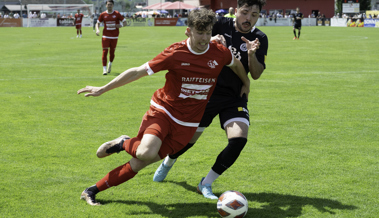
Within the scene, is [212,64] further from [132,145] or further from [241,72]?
[132,145]

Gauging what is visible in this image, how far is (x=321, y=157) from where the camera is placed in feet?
20.7

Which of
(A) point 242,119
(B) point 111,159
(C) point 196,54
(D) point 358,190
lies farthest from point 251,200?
(B) point 111,159

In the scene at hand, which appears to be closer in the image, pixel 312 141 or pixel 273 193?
pixel 273 193

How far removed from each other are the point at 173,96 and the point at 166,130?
36 centimetres

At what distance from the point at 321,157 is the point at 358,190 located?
4.09ft

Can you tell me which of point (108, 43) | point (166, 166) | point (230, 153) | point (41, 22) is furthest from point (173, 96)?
point (41, 22)

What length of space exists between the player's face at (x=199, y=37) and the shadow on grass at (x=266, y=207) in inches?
65.0

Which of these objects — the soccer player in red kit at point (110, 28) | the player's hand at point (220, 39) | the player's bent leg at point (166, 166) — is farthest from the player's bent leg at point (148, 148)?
the soccer player in red kit at point (110, 28)

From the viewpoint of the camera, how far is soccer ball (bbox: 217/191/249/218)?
437cm

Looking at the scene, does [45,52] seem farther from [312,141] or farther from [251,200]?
[251,200]

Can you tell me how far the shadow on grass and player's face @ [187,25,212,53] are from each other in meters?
1.65

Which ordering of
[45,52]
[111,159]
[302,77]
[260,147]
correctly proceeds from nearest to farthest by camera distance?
1. [111,159]
2. [260,147]
3. [302,77]
4. [45,52]

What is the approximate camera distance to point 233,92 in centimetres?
518

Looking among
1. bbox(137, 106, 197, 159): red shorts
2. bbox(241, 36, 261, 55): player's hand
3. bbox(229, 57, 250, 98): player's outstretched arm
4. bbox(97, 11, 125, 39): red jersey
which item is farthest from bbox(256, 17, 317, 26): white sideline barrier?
bbox(137, 106, 197, 159): red shorts
